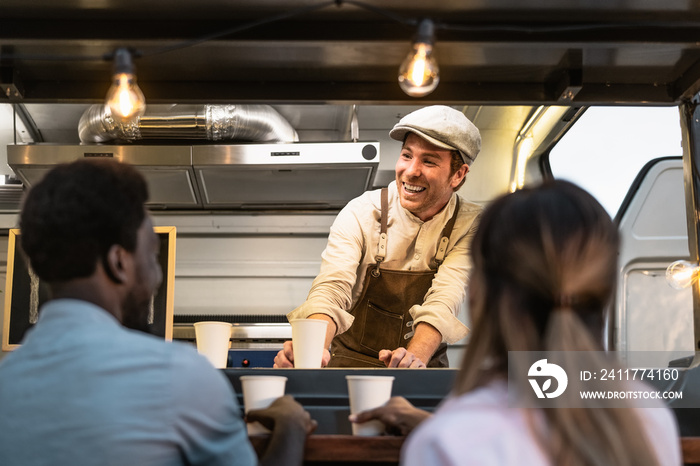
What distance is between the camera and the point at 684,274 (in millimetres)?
2375

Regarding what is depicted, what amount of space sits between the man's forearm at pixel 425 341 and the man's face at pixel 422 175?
22.0 inches

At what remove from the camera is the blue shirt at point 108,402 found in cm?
110

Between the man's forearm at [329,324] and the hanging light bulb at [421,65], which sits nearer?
the hanging light bulb at [421,65]

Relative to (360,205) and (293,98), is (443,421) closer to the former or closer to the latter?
(293,98)

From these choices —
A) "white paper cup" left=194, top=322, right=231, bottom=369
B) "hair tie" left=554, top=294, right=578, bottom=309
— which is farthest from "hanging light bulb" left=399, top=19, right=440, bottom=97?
"hair tie" left=554, top=294, right=578, bottom=309

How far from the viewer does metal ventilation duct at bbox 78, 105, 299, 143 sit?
14.7 ft

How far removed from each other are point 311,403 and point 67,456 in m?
0.75

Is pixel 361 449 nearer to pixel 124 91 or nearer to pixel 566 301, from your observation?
pixel 566 301

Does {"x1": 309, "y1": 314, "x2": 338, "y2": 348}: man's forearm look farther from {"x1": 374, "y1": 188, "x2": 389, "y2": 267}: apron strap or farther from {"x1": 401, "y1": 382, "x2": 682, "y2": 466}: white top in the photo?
{"x1": 401, "y1": 382, "x2": 682, "y2": 466}: white top

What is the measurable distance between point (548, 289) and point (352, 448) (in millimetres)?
648

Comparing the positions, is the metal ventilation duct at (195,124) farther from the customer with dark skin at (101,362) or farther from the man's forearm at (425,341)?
the customer with dark skin at (101,362)

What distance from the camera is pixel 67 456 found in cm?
110

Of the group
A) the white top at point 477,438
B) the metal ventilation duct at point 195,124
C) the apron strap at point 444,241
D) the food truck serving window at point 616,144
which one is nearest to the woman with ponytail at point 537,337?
the white top at point 477,438

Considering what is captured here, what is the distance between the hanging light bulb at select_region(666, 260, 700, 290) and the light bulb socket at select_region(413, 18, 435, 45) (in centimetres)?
108
